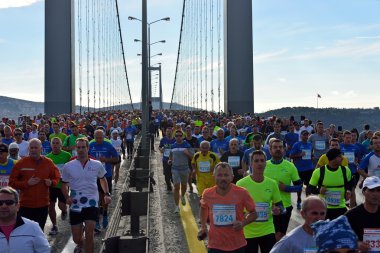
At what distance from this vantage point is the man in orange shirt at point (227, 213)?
5.99m

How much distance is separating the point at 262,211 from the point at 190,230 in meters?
3.71

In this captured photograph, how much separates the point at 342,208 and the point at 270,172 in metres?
1.00

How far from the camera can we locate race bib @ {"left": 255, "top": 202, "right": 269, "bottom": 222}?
6.61m

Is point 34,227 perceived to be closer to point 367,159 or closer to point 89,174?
point 89,174

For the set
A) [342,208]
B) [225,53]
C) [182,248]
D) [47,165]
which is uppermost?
[225,53]

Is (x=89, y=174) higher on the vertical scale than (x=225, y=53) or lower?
lower

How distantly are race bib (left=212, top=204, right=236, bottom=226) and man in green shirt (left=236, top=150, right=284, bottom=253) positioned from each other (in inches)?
23.2

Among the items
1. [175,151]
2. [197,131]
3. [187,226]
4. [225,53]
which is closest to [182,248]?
[187,226]

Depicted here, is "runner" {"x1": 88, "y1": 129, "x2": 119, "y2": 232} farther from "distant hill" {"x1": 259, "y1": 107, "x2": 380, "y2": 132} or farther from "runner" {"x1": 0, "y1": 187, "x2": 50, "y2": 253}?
"distant hill" {"x1": 259, "y1": 107, "x2": 380, "y2": 132}

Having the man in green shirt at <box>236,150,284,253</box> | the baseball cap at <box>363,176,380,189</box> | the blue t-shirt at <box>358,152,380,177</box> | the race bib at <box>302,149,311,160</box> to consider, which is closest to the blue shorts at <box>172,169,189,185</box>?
the race bib at <box>302,149,311,160</box>

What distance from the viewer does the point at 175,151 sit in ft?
42.8

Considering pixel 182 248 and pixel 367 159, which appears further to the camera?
pixel 367 159

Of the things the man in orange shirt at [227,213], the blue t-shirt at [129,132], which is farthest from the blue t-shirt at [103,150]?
the blue t-shirt at [129,132]

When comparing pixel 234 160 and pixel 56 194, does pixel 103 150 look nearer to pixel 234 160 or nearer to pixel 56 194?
pixel 56 194
